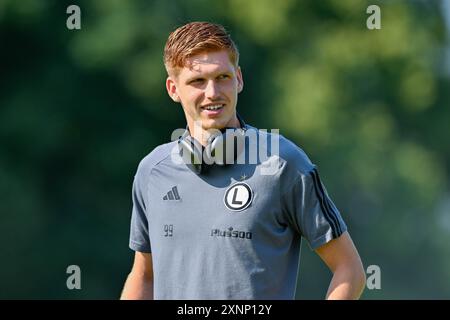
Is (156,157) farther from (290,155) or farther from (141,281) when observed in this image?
(290,155)

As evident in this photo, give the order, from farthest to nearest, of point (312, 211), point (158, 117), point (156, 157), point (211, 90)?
point (158, 117), point (156, 157), point (211, 90), point (312, 211)

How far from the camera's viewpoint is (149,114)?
63.7 ft

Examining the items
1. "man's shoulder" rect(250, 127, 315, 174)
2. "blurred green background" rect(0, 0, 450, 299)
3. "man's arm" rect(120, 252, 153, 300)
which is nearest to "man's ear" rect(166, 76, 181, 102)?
"man's shoulder" rect(250, 127, 315, 174)

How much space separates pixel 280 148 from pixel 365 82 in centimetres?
1649

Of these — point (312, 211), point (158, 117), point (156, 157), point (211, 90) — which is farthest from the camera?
point (158, 117)

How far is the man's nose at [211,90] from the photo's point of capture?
398 centimetres

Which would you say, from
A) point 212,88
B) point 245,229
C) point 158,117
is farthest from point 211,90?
point 158,117

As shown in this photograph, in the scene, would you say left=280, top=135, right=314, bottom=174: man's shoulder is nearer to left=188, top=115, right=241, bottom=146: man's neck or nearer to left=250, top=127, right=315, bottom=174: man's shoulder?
left=250, top=127, right=315, bottom=174: man's shoulder

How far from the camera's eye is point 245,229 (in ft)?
12.6

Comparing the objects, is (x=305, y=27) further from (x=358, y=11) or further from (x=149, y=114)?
(x=149, y=114)

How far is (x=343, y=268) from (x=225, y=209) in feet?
1.53

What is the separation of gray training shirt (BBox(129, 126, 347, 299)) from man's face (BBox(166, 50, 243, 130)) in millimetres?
169

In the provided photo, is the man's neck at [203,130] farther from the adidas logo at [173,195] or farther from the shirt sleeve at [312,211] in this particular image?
the shirt sleeve at [312,211]

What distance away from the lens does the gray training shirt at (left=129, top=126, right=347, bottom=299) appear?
382 cm
